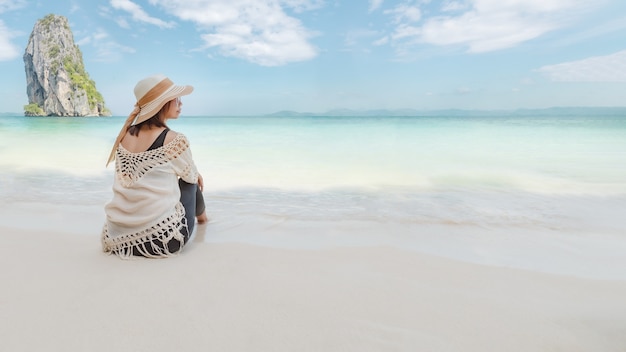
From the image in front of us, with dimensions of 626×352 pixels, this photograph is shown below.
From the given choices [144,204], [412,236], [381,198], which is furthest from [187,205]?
[381,198]

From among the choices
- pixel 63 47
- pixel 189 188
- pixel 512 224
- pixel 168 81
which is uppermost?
pixel 63 47

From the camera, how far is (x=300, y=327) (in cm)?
160

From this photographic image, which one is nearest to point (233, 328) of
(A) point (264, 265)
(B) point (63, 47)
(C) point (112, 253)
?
(A) point (264, 265)

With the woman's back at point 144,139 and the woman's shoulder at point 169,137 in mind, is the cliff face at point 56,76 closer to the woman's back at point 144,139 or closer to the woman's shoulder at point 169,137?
the woman's back at point 144,139

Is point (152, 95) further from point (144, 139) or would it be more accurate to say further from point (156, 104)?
point (144, 139)

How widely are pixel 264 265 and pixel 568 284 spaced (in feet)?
6.09

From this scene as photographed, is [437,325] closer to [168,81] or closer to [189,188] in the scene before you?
[189,188]

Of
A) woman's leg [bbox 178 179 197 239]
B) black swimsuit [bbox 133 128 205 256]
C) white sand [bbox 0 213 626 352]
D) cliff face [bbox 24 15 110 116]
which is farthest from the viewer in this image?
cliff face [bbox 24 15 110 116]

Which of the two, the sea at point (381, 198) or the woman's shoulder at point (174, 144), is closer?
the woman's shoulder at point (174, 144)

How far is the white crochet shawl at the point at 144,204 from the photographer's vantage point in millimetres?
2445

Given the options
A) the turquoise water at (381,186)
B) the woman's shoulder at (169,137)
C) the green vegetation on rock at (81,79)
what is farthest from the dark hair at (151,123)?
the green vegetation on rock at (81,79)

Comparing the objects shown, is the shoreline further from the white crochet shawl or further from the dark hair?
the dark hair

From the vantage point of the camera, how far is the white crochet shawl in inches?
96.3

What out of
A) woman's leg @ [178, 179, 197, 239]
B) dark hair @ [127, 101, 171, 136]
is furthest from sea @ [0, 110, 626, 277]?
dark hair @ [127, 101, 171, 136]
